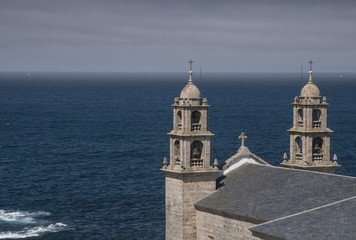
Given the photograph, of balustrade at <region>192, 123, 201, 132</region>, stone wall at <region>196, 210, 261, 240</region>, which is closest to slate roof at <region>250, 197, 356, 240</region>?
stone wall at <region>196, 210, 261, 240</region>

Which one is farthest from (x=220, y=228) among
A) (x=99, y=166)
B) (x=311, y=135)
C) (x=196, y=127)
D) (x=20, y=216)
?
(x=99, y=166)

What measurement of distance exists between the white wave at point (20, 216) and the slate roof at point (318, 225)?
1562 inches

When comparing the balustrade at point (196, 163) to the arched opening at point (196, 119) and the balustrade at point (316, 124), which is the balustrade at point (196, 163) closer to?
the arched opening at point (196, 119)

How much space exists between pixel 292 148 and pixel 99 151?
225 feet

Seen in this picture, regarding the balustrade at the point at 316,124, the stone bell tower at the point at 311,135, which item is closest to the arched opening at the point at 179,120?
the stone bell tower at the point at 311,135

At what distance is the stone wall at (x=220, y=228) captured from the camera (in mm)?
49031

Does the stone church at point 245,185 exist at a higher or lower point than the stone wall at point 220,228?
higher

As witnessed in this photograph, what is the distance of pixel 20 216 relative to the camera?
257 ft

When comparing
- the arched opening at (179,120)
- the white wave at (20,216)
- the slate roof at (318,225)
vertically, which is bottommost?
the white wave at (20,216)

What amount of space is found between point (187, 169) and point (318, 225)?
48.7 ft

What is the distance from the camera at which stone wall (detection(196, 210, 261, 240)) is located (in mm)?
49031

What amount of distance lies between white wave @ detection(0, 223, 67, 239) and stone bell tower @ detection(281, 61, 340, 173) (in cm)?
2769

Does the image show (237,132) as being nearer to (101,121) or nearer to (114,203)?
(101,121)

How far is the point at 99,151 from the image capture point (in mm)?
123625
